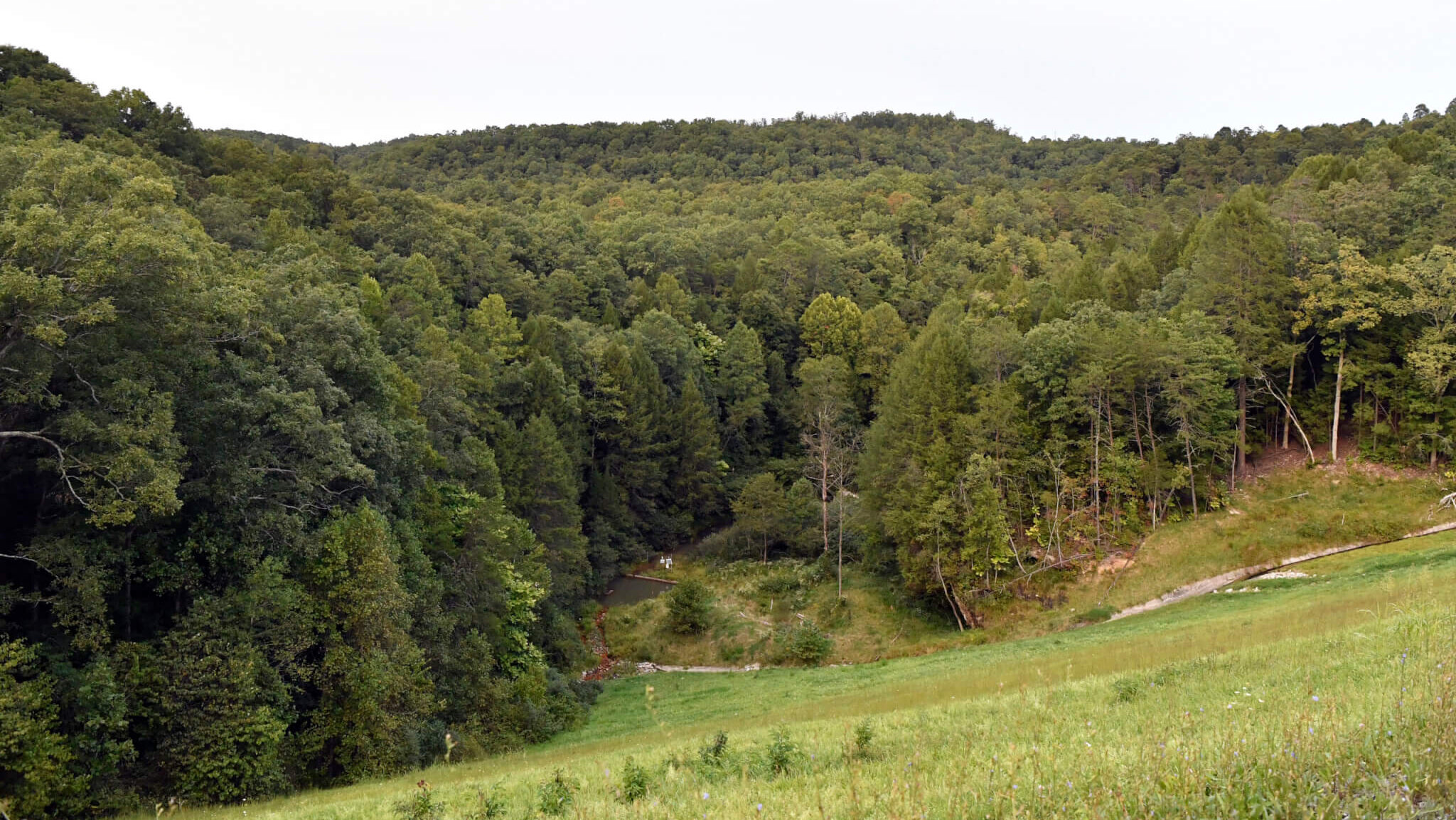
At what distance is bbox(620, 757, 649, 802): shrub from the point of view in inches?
360

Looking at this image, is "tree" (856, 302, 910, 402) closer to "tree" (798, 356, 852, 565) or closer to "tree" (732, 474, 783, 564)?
"tree" (798, 356, 852, 565)

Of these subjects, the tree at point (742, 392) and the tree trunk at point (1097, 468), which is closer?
the tree trunk at point (1097, 468)

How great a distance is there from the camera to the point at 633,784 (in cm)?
938

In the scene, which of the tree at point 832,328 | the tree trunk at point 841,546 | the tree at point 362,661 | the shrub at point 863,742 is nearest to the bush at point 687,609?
the tree trunk at point 841,546

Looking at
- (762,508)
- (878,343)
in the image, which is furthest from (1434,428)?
(878,343)

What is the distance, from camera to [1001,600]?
40469 millimetres

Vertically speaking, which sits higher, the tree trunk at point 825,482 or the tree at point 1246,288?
the tree at point 1246,288

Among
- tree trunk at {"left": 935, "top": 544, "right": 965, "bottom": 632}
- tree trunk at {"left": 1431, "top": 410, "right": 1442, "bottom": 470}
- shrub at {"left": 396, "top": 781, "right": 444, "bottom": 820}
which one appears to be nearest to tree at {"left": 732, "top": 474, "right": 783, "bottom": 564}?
tree trunk at {"left": 935, "top": 544, "right": 965, "bottom": 632}

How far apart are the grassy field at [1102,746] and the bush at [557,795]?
82 mm

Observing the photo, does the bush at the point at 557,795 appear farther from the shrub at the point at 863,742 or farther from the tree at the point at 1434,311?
the tree at the point at 1434,311

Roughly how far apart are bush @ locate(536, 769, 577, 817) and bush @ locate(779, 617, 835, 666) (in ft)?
103

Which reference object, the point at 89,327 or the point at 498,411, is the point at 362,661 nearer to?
the point at 89,327

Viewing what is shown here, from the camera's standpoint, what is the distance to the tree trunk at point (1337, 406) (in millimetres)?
40250

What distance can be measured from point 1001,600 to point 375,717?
29.6 metres
